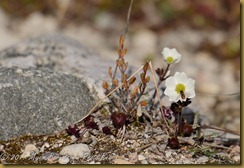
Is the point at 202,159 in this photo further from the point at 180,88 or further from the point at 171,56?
the point at 171,56

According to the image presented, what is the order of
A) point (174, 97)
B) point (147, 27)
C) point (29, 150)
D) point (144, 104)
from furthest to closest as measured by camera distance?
1. point (147, 27)
2. point (144, 104)
3. point (29, 150)
4. point (174, 97)

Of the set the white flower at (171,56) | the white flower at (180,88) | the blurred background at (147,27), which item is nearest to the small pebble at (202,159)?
the white flower at (180,88)

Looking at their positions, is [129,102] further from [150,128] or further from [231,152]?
[231,152]

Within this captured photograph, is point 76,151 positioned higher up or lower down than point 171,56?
lower down

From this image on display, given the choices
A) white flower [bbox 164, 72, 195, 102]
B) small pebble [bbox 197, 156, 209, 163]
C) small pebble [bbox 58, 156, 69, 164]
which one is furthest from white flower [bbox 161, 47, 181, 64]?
small pebble [bbox 58, 156, 69, 164]

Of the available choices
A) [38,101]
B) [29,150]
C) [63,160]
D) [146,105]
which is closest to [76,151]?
[63,160]

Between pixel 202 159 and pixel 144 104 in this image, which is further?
pixel 144 104
